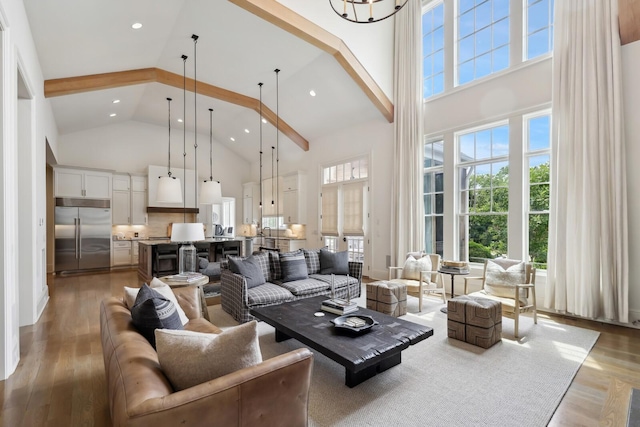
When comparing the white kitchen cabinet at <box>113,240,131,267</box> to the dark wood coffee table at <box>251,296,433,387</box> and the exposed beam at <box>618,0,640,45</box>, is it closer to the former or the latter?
the dark wood coffee table at <box>251,296,433,387</box>

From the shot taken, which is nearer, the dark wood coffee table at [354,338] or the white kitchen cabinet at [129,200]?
the dark wood coffee table at [354,338]

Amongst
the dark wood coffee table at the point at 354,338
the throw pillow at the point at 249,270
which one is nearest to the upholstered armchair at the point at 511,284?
the dark wood coffee table at the point at 354,338

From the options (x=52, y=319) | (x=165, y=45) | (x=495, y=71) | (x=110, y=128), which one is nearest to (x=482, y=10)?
(x=495, y=71)

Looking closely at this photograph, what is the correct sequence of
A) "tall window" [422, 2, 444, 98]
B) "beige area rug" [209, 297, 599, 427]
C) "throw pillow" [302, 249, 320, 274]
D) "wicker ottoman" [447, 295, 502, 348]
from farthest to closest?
1. "tall window" [422, 2, 444, 98]
2. "throw pillow" [302, 249, 320, 274]
3. "wicker ottoman" [447, 295, 502, 348]
4. "beige area rug" [209, 297, 599, 427]

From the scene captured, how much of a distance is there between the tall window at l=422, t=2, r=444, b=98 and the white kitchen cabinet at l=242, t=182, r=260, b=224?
6408mm

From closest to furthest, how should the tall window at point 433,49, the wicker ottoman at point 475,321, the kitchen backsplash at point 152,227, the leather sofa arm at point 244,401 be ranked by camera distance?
the leather sofa arm at point 244,401 → the wicker ottoman at point 475,321 → the tall window at point 433,49 → the kitchen backsplash at point 152,227

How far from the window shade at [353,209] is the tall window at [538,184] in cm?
321

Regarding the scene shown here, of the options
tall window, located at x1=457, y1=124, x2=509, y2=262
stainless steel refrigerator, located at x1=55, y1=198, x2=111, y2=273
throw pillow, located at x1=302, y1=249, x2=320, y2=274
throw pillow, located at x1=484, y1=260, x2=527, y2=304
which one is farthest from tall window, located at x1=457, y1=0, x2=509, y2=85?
stainless steel refrigerator, located at x1=55, y1=198, x2=111, y2=273

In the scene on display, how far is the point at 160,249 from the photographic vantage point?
629cm

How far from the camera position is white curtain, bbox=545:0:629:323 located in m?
3.62

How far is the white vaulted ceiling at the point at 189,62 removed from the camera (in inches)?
148

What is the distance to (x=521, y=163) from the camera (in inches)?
180

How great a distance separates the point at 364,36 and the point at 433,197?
3.22m

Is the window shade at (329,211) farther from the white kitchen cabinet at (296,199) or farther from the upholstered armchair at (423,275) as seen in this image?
the upholstered armchair at (423,275)
